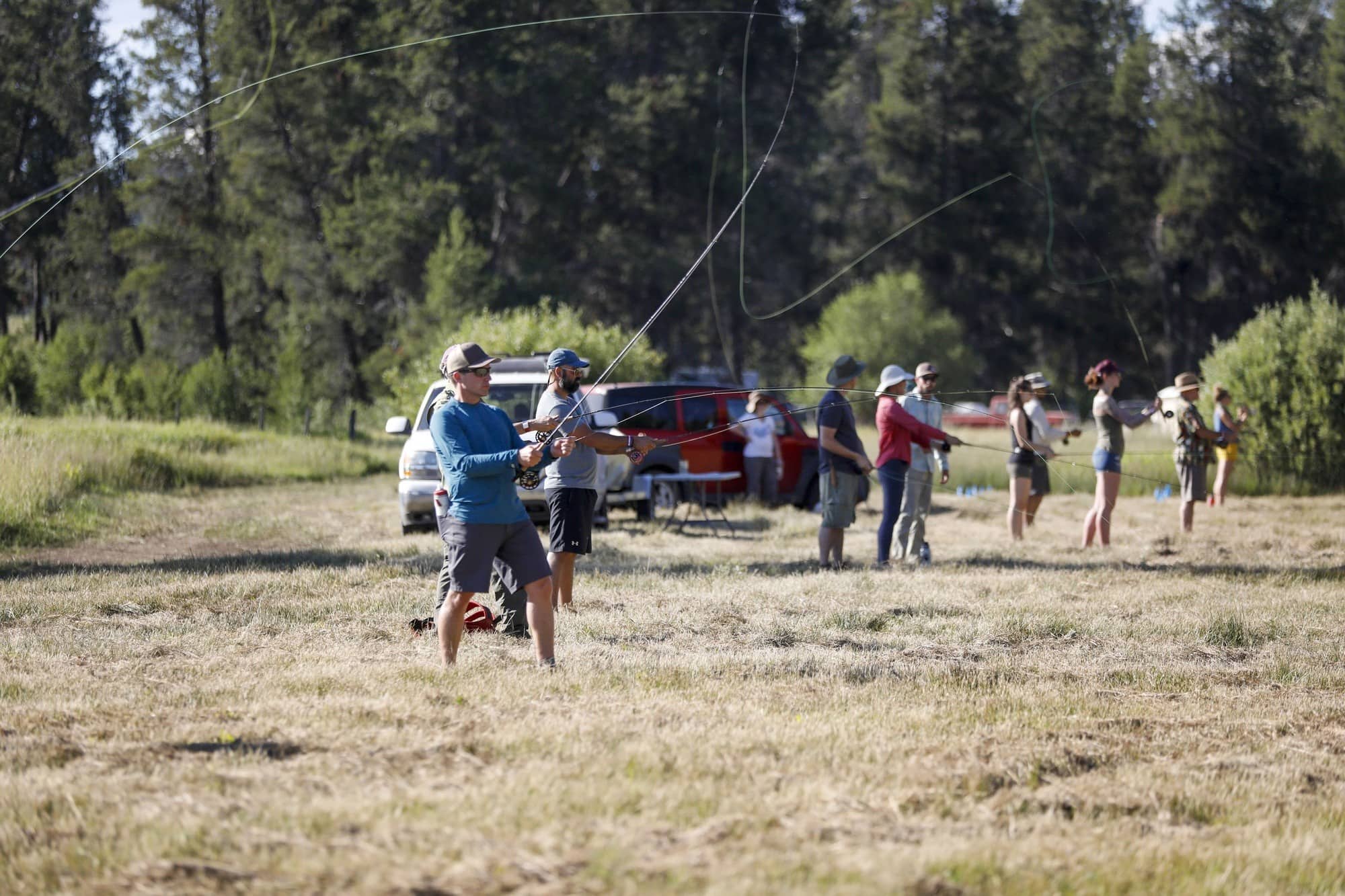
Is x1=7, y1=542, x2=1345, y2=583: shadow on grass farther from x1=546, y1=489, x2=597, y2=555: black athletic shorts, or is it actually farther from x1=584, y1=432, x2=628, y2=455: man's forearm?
x1=584, y1=432, x2=628, y2=455: man's forearm

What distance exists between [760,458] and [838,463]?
675 centimetres

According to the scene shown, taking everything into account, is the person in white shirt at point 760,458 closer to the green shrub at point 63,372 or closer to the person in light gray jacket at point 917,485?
the person in light gray jacket at point 917,485

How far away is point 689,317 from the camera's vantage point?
54219 millimetres

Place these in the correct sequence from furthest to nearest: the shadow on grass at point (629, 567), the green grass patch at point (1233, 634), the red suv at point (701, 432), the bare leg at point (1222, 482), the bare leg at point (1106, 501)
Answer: the bare leg at point (1222, 482) → the red suv at point (701, 432) → the bare leg at point (1106, 501) → the shadow on grass at point (629, 567) → the green grass patch at point (1233, 634)

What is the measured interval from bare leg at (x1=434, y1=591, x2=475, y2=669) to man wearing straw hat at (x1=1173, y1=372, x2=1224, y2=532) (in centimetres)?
896

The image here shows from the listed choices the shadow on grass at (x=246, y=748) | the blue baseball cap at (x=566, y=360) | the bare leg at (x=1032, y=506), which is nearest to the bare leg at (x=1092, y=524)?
the bare leg at (x=1032, y=506)

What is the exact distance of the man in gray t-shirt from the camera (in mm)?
8836

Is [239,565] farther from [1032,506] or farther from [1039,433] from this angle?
[1032,506]

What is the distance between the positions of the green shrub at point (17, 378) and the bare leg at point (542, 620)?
2572 cm

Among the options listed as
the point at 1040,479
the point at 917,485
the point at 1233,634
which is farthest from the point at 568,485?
the point at 1040,479

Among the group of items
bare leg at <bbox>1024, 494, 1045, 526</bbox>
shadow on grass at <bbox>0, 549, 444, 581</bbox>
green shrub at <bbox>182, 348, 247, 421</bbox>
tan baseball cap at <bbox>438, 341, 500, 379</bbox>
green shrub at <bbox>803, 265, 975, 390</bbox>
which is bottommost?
shadow on grass at <bbox>0, 549, 444, 581</bbox>

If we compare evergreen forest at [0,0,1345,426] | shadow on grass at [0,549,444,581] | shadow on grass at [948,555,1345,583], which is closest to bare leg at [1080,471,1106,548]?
shadow on grass at [948,555,1345,583]

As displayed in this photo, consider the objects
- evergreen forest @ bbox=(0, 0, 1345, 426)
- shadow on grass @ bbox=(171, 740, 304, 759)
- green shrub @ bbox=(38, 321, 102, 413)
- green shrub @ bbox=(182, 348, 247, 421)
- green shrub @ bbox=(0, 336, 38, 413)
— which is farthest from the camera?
evergreen forest @ bbox=(0, 0, 1345, 426)

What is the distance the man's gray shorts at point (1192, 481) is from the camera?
1471 centimetres
